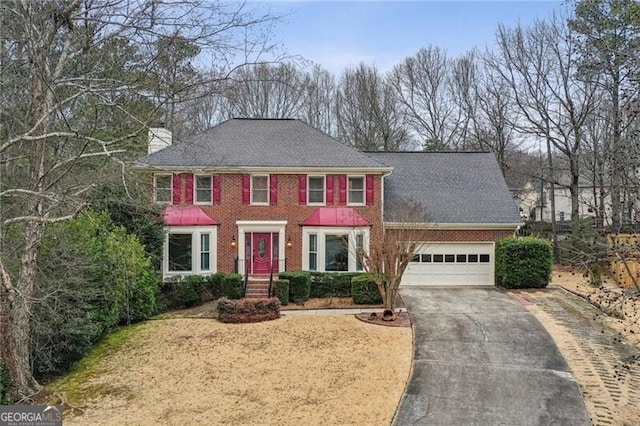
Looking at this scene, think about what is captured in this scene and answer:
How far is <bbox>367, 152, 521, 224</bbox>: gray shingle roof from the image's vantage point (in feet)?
62.2

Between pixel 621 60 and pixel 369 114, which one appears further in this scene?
pixel 369 114

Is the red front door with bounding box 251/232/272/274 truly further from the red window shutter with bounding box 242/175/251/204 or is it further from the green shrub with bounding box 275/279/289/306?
the green shrub with bounding box 275/279/289/306

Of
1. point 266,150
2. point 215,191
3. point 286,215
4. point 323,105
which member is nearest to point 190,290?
point 215,191

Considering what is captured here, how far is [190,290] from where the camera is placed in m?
15.9

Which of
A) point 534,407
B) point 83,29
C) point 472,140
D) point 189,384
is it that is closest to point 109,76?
point 83,29

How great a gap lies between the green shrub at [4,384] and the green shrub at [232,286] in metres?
8.36

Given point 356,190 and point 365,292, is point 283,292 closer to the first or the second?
point 365,292

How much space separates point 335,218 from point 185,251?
5881 millimetres

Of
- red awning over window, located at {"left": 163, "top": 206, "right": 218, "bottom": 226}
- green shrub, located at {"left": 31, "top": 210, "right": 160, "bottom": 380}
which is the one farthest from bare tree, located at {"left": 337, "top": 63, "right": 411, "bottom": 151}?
green shrub, located at {"left": 31, "top": 210, "right": 160, "bottom": 380}

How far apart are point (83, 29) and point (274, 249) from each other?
11.5 meters

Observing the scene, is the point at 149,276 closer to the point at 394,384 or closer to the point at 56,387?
the point at 56,387

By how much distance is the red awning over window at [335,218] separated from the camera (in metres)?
17.8

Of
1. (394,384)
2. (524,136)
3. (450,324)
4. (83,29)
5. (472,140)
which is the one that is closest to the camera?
(83,29)

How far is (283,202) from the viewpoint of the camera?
18141 millimetres
